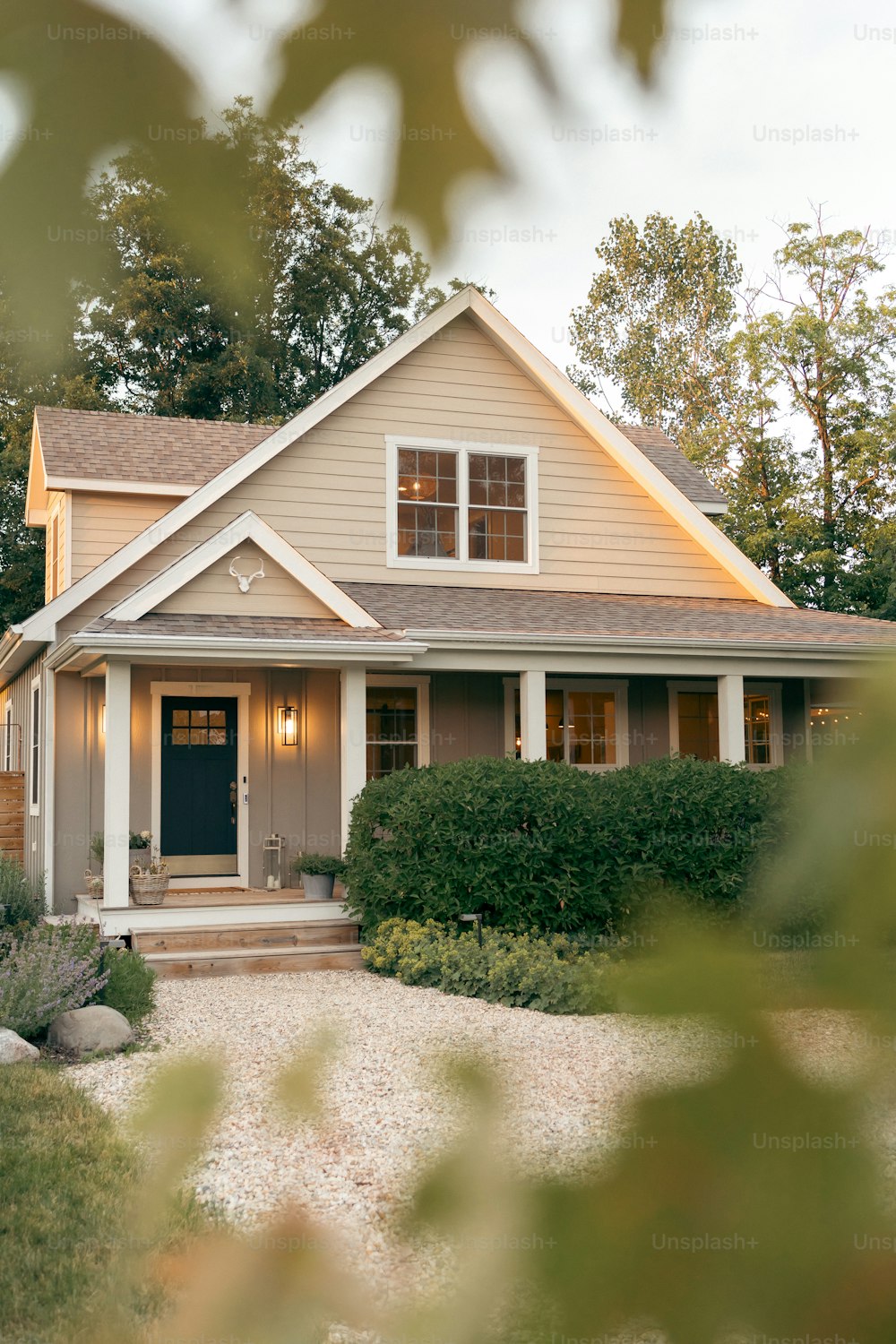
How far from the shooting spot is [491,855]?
11.0 meters

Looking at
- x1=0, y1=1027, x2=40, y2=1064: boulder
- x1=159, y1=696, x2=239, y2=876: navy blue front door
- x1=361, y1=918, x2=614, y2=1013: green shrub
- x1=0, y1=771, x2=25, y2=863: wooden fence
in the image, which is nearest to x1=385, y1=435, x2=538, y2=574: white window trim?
x1=159, y1=696, x2=239, y2=876: navy blue front door

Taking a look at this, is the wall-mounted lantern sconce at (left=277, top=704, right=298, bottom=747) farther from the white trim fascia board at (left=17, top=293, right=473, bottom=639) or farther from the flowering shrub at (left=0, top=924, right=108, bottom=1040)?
the flowering shrub at (left=0, top=924, right=108, bottom=1040)

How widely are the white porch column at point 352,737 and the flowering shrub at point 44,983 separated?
3216 millimetres

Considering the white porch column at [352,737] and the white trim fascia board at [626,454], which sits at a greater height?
the white trim fascia board at [626,454]

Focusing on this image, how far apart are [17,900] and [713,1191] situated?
43.9ft

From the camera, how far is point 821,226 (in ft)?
3.05

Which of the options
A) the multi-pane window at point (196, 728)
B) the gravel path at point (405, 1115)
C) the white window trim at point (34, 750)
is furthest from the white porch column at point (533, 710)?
the gravel path at point (405, 1115)

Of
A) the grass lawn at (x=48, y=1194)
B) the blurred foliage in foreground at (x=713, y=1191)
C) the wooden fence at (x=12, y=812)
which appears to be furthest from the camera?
the wooden fence at (x=12, y=812)

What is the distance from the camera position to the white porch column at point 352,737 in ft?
40.1

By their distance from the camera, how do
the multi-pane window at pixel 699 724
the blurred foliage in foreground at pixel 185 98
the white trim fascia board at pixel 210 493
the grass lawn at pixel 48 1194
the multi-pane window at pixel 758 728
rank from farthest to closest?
the multi-pane window at pixel 758 728
the multi-pane window at pixel 699 724
the white trim fascia board at pixel 210 493
the grass lawn at pixel 48 1194
the blurred foliage in foreground at pixel 185 98

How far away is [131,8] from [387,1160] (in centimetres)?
78

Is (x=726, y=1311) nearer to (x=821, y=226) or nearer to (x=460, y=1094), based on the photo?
(x=460, y=1094)

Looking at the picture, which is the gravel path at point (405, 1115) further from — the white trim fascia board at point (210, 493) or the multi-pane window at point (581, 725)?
the multi-pane window at point (581, 725)

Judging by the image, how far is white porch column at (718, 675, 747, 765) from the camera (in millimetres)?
13961
